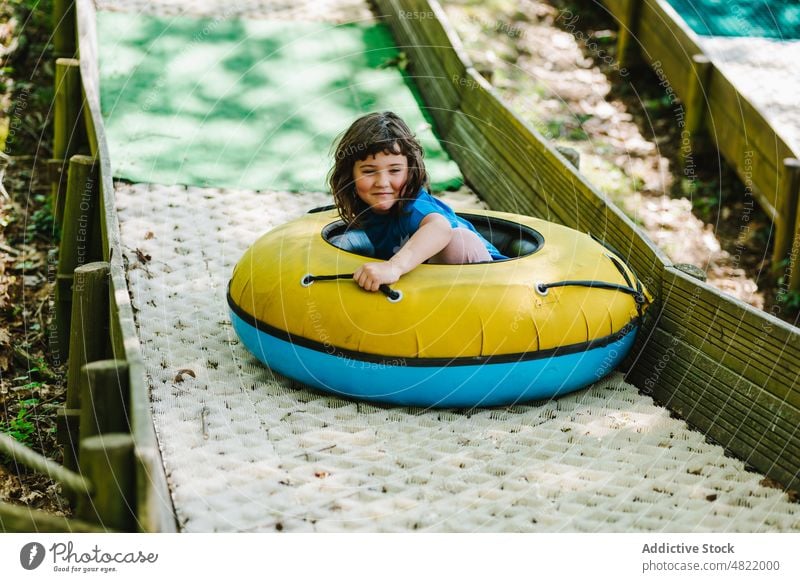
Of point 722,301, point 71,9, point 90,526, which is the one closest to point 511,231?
point 722,301

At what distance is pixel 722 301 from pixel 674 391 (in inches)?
16.4

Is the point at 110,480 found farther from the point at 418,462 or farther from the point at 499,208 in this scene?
the point at 499,208

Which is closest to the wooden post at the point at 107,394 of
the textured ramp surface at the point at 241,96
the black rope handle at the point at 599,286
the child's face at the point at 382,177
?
the child's face at the point at 382,177

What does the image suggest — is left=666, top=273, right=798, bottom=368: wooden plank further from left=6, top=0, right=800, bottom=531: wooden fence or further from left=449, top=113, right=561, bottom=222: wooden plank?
left=449, top=113, right=561, bottom=222: wooden plank

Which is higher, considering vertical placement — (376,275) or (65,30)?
(376,275)

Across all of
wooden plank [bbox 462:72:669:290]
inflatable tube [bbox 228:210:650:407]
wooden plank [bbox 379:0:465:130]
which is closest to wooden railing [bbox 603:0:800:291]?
wooden plank [bbox 462:72:669:290]

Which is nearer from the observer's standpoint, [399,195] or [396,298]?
[396,298]

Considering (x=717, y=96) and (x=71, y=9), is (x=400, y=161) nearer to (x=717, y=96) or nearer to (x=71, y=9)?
(x=717, y=96)

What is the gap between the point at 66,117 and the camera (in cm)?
561

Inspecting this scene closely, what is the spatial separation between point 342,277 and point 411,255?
10.3 inches

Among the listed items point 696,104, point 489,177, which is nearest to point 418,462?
point 489,177

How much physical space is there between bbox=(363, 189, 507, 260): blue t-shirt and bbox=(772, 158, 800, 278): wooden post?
1913mm

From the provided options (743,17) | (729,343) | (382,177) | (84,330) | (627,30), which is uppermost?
(743,17)

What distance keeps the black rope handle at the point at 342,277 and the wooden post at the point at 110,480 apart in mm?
1175
